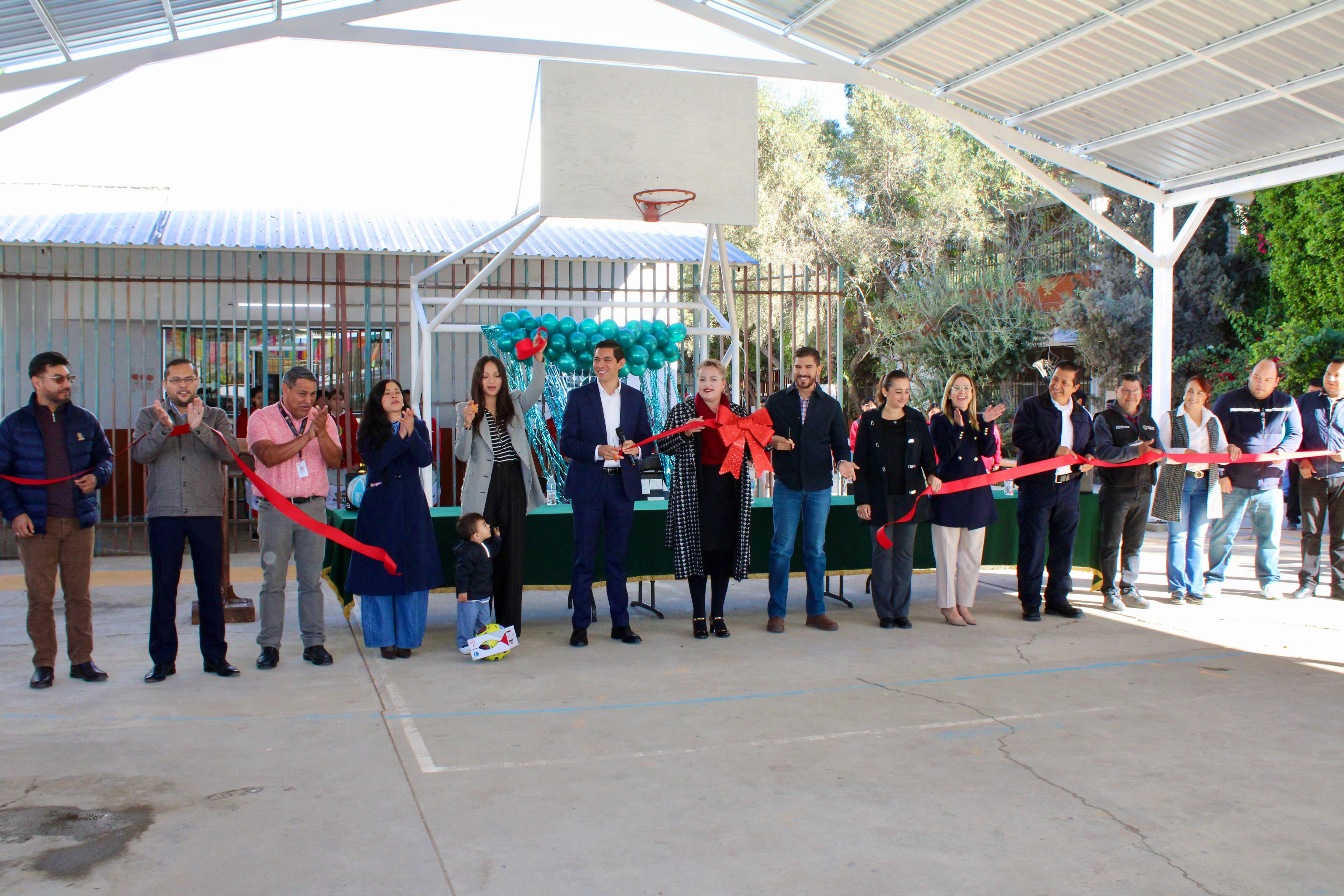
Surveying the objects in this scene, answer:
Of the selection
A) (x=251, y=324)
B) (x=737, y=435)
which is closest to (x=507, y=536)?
(x=737, y=435)

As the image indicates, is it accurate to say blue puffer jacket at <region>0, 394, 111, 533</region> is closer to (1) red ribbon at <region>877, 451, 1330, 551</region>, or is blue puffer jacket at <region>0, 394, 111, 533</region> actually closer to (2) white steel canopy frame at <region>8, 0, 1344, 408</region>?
(2) white steel canopy frame at <region>8, 0, 1344, 408</region>

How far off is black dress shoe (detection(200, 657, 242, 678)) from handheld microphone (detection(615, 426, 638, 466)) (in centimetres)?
242

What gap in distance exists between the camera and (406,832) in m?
3.41

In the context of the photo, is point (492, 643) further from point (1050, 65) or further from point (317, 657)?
point (1050, 65)

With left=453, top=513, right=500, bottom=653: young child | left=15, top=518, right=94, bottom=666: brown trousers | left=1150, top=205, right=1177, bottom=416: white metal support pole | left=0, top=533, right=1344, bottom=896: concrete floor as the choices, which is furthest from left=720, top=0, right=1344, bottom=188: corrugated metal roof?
left=15, top=518, right=94, bottom=666: brown trousers

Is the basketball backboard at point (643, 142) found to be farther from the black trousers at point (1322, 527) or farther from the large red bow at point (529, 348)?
the black trousers at point (1322, 527)

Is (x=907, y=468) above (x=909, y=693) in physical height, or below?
above

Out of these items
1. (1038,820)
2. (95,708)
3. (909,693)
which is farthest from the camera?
(909,693)

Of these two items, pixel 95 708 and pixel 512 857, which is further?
pixel 95 708

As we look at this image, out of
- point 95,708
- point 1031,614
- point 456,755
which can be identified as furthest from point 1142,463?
point 95,708

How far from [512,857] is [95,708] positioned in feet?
8.91

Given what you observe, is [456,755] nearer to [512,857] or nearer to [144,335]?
[512,857]

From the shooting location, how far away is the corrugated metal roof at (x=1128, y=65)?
27.0 ft

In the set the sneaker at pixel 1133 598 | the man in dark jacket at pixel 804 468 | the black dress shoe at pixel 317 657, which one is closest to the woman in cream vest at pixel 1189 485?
the sneaker at pixel 1133 598
